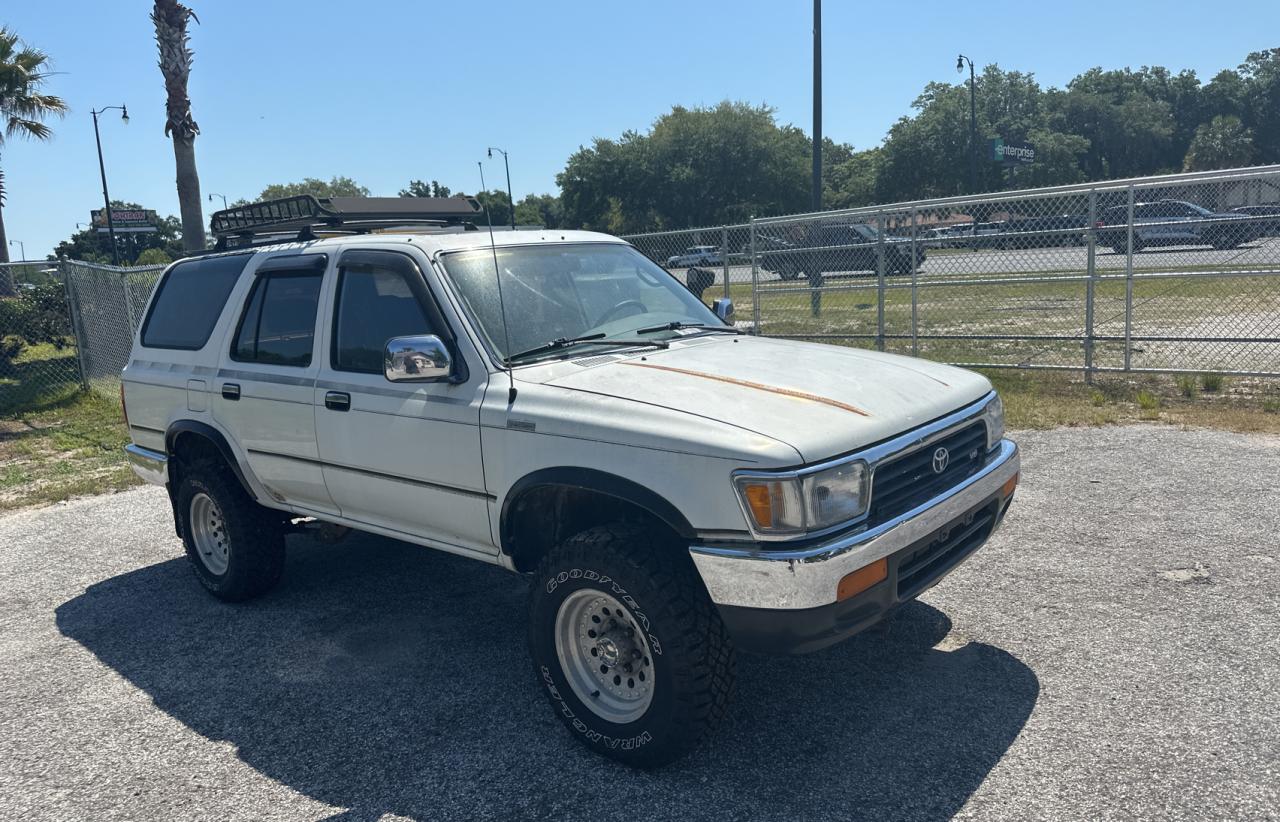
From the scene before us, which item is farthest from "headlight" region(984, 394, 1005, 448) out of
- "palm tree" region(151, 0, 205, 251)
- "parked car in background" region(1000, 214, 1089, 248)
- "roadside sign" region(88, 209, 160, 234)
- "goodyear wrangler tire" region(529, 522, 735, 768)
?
"roadside sign" region(88, 209, 160, 234)

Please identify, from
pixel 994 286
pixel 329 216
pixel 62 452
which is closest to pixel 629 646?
pixel 329 216

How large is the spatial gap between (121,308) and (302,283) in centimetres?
908

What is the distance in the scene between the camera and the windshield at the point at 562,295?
405 cm

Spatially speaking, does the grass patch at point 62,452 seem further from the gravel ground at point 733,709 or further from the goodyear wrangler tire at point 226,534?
the goodyear wrangler tire at point 226,534

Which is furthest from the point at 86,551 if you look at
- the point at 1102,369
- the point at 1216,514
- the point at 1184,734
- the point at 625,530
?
the point at 1102,369

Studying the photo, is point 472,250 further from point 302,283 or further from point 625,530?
point 625,530

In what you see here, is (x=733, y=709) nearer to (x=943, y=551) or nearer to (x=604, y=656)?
(x=604, y=656)

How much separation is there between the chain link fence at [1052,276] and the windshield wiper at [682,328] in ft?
19.4

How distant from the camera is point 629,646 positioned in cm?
345

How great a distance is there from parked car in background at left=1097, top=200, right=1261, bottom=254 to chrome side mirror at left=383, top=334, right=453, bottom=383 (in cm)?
830

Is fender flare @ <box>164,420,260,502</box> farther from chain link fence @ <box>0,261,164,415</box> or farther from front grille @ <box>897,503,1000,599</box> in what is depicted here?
chain link fence @ <box>0,261,164,415</box>

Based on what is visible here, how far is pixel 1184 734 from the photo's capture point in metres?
3.39

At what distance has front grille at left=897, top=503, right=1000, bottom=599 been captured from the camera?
3.36m

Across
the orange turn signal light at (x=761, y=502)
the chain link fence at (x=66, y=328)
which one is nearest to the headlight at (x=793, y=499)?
the orange turn signal light at (x=761, y=502)
